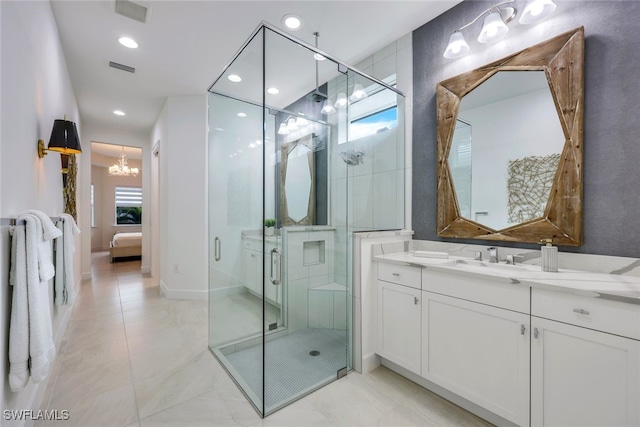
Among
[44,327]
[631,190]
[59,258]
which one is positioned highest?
[631,190]

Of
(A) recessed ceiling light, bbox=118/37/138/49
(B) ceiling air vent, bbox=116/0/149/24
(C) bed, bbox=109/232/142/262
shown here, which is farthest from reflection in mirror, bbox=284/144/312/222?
(C) bed, bbox=109/232/142/262

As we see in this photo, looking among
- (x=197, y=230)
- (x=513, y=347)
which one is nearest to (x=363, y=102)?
(x=513, y=347)

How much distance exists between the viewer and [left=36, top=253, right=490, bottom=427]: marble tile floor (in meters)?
1.68

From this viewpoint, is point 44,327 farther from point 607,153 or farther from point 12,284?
point 607,153

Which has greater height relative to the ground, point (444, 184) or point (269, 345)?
point (444, 184)

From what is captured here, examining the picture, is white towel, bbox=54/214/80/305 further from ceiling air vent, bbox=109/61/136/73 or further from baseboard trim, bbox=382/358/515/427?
baseboard trim, bbox=382/358/515/427

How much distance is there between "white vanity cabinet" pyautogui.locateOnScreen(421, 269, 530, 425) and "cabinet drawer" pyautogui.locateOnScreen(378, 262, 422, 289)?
0.06m

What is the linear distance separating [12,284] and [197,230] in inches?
108

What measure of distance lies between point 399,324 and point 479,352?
1.76ft

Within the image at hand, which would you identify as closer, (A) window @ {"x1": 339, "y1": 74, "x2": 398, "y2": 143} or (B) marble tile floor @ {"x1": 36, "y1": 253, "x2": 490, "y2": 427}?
(B) marble tile floor @ {"x1": 36, "y1": 253, "x2": 490, "y2": 427}

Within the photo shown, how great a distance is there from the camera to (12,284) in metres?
1.33

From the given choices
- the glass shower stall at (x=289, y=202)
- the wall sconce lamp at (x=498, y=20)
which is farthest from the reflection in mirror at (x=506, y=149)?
the glass shower stall at (x=289, y=202)

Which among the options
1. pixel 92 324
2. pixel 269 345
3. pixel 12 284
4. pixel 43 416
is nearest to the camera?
pixel 12 284

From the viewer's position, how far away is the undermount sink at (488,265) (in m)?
1.72
